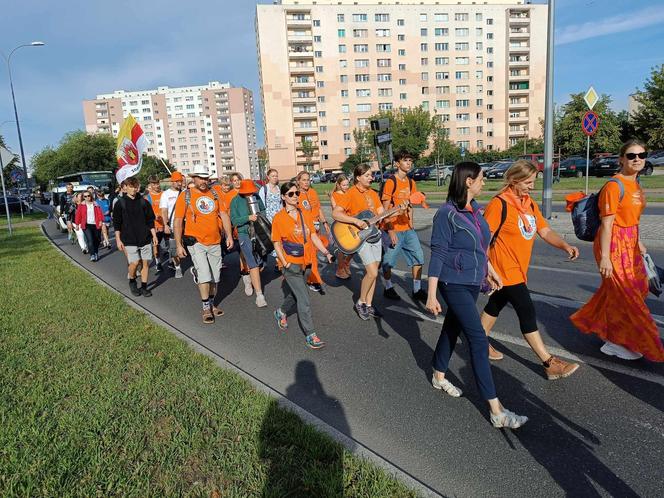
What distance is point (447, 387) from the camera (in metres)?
3.76

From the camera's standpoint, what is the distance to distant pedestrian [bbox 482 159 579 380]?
3.76 m

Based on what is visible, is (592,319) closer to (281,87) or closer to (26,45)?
(26,45)

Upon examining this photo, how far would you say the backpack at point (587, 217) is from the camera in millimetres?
4211

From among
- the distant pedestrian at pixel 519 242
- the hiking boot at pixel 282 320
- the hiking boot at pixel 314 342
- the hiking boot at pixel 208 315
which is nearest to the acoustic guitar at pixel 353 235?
the hiking boot at pixel 282 320

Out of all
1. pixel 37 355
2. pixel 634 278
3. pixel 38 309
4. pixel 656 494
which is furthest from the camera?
pixel 38 309

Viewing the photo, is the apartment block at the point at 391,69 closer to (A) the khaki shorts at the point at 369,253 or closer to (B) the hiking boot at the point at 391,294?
(B) the hiking boot at the point at 391,294

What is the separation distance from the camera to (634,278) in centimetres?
408

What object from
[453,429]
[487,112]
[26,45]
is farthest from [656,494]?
[487,112]

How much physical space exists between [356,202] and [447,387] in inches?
112

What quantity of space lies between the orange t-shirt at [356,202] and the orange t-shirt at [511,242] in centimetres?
228

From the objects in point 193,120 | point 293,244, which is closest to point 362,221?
point 293,244

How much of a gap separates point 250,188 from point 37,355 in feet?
10.8

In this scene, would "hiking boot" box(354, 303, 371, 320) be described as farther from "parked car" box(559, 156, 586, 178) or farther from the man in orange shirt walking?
"parked car" box(559, 156, 586, 178)

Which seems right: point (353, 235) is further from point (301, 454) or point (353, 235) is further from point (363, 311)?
point (301, 454)
